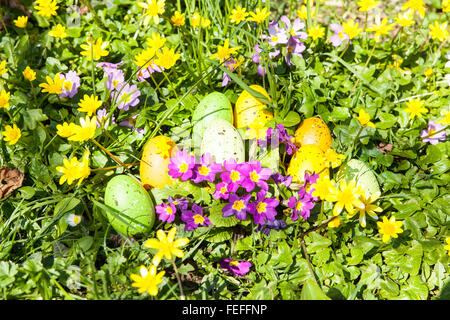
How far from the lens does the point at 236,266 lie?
77.9 inches

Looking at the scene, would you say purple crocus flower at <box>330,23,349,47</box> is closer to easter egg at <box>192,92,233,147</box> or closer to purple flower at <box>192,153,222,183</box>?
easter egg at <box>192,92,233,147</box>

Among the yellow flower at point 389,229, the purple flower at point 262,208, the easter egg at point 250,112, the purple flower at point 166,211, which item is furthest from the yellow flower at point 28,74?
the yellow flower at point 389,229

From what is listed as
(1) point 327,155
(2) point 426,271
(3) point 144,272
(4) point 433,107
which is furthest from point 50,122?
(4) point 433,107

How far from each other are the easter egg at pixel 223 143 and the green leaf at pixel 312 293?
0.72 metres

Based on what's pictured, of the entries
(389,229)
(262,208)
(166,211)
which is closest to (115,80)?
(166,211)

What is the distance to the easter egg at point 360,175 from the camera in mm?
2051

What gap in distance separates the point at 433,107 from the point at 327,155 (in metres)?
1.29

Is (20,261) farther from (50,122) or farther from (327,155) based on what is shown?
(327,155)

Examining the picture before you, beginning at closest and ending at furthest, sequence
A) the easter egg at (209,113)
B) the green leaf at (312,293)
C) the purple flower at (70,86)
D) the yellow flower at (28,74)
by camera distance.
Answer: the green leaf at (312,293), the easter egg at (209,113), the yellow flower at (28,74), the purple flower at (70,86)

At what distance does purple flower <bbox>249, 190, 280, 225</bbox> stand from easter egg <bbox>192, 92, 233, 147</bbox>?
0.52 m

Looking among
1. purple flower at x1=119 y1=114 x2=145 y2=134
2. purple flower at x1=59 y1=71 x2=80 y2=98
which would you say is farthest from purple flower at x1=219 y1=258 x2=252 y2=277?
purple flower at x1=59 y1=71 x2=80 y2=98

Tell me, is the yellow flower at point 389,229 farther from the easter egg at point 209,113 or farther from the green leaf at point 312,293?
the easter egg at point 209,113

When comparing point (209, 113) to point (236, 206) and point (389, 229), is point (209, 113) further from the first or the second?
point (389, 229)

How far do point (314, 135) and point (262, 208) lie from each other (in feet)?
1.83
